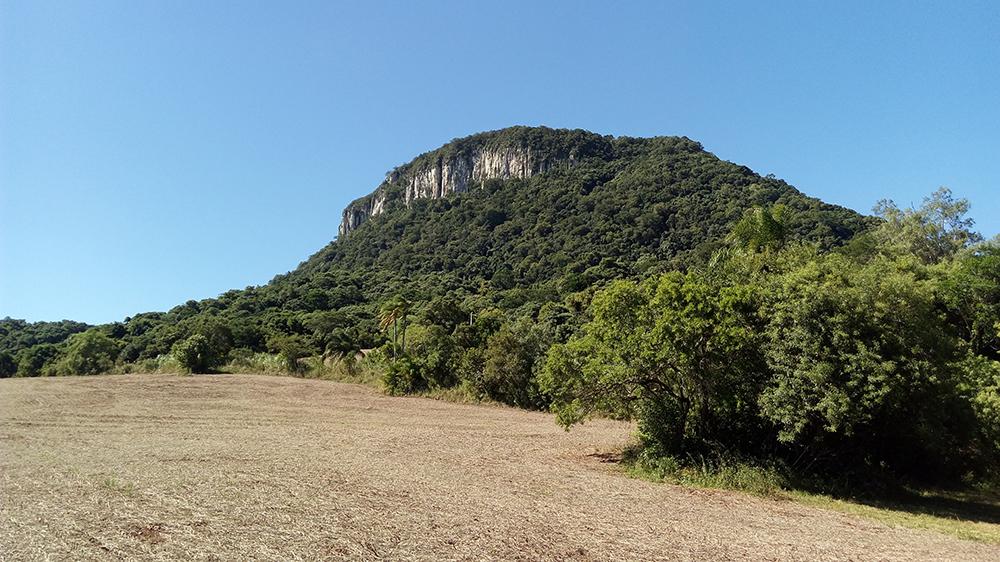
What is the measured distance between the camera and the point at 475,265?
11319cm

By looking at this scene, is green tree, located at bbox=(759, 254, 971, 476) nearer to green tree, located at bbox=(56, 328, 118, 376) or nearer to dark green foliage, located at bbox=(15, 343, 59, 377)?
green tree, located at bbox=(56, 328, 118, 376)

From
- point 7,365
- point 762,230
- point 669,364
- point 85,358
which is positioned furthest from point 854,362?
point 7,365

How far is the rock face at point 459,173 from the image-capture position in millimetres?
156750

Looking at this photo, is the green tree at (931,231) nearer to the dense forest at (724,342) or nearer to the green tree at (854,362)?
the dense forest at (724,342)

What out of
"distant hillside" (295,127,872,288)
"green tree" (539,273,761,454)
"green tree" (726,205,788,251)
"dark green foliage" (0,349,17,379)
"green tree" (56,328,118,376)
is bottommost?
"dark green foliage" (0,349,17,379)

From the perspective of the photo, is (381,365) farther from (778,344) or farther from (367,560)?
(367,560)

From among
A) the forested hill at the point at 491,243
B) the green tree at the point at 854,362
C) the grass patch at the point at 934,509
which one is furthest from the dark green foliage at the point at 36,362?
the grass patch at the point at 934,509

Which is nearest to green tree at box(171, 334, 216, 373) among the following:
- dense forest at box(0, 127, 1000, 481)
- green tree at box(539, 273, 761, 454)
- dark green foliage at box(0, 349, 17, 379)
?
dense forest at box(0, 127, 1000, 481)

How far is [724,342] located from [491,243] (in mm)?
111809

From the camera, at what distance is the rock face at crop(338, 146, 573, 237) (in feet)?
514

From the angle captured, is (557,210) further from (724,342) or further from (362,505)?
(362,505)

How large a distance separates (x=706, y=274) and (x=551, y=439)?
8.14 m

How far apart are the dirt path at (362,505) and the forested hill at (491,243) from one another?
19.6 m

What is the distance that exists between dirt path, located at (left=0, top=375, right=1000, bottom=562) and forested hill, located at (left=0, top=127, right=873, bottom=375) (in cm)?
1961
